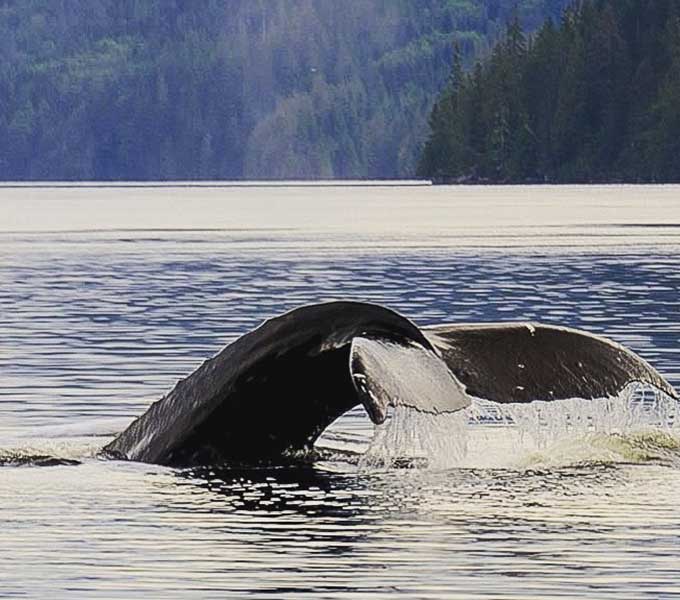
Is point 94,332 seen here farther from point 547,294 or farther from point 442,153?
point 442,153

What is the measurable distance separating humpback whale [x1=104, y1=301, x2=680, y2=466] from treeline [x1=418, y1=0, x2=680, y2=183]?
158 m

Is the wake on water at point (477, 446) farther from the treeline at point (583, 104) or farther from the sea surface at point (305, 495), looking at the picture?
the treeline at point (583, 104)

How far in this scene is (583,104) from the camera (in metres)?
182

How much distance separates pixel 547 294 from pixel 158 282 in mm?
8683

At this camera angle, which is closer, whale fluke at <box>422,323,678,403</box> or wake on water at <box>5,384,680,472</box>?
whale fluke at <box>422,323,678,403</box>

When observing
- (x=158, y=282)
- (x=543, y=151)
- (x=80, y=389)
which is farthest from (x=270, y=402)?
(x=543, y=151)

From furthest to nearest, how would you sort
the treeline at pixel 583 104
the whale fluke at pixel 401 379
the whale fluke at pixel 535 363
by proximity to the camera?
the treeline at pixel 583 104, the whale fluke at pixel 535 363, the whale fluke at pixel 401 379

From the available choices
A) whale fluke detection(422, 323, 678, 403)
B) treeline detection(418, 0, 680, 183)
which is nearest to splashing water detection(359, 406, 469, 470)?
whale fluke detection(422, 323, 678, 403)

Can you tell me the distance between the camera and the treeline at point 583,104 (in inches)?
6880

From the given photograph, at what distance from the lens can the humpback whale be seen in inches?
467

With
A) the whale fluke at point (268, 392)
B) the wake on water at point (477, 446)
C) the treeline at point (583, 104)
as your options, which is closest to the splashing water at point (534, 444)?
the wake on water at point (477, 446)

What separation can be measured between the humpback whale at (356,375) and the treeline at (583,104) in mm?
157702

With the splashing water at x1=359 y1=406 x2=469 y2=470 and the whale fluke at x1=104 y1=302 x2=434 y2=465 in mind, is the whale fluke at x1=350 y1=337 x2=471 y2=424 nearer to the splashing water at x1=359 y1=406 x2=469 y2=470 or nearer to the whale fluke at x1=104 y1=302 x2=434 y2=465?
the whale fluke at x1=104 y1=302 x2=434 y2=465

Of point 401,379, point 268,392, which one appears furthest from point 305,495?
point 401,379
